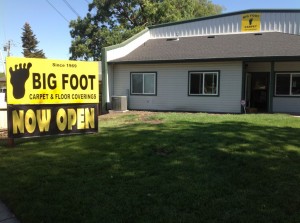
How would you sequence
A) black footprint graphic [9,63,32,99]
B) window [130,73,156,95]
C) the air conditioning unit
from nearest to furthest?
1. black footprint graphic [9,63,32,99]
2. the air conditioning unit
3. window [130,73,156,95]

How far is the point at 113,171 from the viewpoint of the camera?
5.93 metres

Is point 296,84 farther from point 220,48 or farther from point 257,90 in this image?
point 220,48

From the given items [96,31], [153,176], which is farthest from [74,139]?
[96,31]

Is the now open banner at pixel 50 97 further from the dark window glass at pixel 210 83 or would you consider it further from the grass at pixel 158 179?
the dark window glass at pixel 210 83

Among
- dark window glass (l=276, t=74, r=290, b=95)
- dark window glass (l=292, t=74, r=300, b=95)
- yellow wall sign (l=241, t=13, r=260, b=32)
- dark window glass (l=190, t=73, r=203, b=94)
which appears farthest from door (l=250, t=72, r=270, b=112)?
yellow wall sign (l=241, t=13, r=260, b=32)

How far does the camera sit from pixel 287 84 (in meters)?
17.0

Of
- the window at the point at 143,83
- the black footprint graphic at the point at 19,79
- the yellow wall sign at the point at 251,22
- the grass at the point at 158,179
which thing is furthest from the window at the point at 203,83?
the black footprint graphic at the point at 19,79

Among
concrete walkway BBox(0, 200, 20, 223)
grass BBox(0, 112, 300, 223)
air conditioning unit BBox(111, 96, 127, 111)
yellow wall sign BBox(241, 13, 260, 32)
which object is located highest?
yellow wall sign BBox(241, 13, 260, 32)

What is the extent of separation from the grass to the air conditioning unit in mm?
9612

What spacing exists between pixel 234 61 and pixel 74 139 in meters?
10.2

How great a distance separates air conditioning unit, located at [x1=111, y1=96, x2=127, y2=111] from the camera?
1838cm

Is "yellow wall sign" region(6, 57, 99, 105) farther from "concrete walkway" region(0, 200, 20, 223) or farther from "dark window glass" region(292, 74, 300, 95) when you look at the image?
"dark window glass" region(292, 74, 300, 95)

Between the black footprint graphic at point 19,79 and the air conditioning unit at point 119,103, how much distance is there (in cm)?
987

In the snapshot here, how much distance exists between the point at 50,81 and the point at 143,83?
34.1ft
